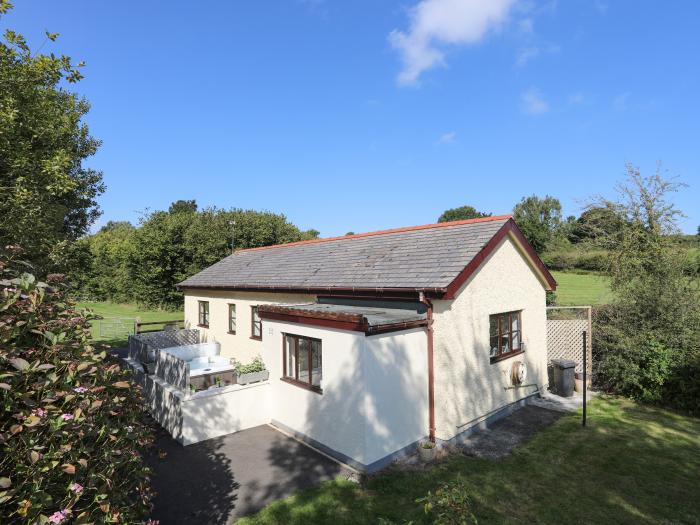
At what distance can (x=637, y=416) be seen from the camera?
36.3 feet

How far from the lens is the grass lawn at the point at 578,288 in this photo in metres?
24.4

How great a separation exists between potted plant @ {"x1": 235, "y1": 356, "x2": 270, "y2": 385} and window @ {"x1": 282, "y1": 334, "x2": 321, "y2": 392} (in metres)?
0.87

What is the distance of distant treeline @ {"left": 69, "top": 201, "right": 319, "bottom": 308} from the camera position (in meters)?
37.7

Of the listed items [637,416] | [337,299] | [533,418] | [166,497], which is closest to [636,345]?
[637,416]

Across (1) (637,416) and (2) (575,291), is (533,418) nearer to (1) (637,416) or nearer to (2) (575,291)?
(1) (637,416)

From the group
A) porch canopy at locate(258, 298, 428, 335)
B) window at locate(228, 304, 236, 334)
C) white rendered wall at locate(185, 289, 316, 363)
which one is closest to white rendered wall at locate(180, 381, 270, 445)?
porch canopy at locate(258, 298, 428, 335)

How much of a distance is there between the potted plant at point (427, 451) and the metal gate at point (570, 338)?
8.10 m

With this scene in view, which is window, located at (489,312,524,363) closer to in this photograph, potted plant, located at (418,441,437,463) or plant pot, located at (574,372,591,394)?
plant pot, located at (574,372,591,394)

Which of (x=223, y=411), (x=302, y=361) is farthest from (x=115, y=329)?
(x=302, y=361)

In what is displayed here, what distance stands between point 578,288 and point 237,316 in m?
28.4

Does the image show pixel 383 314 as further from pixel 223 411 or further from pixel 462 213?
pixel 462 213

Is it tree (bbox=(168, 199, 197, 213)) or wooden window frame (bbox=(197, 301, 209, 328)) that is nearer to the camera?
wooden window frame (bbox=(197, 301, 209, 328))

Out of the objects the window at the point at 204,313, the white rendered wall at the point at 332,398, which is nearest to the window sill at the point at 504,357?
the white rendered wall at the point at 332,398

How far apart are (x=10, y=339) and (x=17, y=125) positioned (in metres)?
9.27
